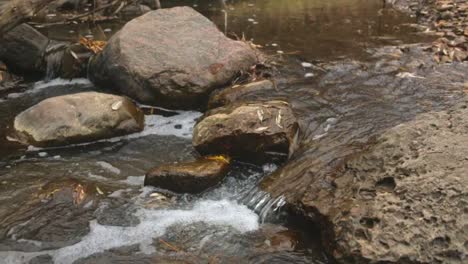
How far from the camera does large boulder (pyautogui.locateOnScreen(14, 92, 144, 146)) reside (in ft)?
19.7

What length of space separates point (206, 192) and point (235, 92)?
213 centimetres

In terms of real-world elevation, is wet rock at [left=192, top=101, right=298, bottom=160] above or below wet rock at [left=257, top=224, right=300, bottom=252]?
above

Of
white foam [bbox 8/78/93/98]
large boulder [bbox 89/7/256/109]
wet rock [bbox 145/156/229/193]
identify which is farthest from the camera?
white foam [bbox 8/78/93/98]

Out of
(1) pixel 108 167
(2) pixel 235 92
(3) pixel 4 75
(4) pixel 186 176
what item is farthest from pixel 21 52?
(4) pixel 186 176

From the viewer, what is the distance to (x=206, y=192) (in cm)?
504

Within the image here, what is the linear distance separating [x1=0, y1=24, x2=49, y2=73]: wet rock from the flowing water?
28cm

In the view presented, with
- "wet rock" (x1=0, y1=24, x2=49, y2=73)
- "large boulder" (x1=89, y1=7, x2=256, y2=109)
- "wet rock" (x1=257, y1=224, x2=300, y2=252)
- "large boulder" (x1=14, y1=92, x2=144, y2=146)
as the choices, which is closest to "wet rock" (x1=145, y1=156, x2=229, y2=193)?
"wet rock" (x1=257, y1=224, x2=300, y2=252)

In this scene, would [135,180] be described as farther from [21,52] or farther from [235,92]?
[21,52]

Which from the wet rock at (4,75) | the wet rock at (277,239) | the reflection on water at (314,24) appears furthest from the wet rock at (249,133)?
the wet rock at (4,75)

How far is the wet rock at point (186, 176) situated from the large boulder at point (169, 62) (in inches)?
78.3

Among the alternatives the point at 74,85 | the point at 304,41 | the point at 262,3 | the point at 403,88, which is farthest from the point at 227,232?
the point at 262,3

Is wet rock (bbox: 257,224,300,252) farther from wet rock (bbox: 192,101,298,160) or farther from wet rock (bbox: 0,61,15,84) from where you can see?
wet rock (bbox: 0,61,15,84)

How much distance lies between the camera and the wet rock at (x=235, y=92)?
664cm

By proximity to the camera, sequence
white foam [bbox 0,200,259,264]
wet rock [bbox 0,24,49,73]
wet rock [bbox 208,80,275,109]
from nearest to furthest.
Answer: white foam [bbox 0,200,259,264], wet rock [bbox 208,80,275,109], wet rock [bbox 0,24,49,73]
